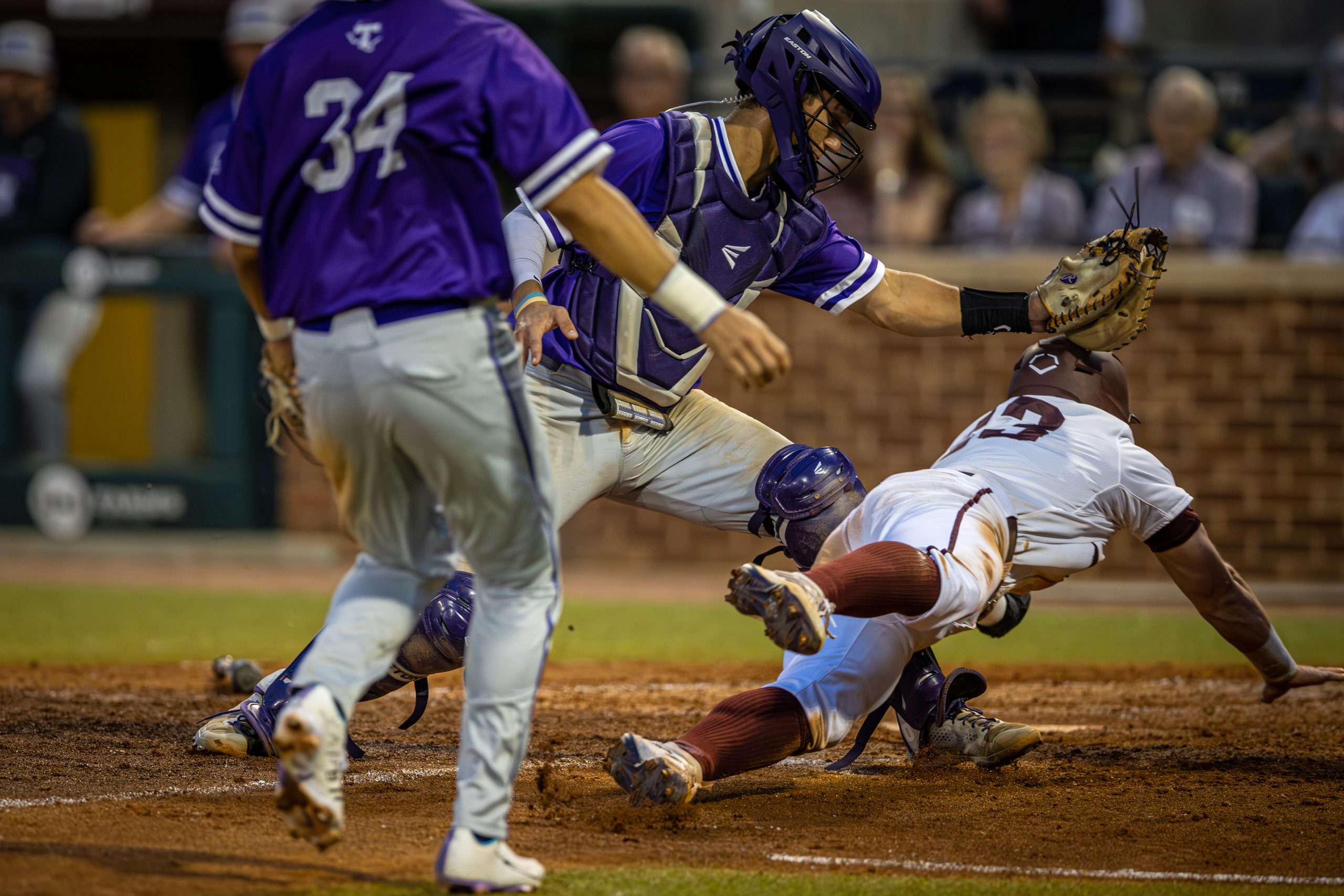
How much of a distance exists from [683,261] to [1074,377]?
A: 125 cm

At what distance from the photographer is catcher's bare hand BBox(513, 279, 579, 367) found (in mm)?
4156

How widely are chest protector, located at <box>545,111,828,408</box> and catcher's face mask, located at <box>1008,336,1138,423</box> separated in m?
0.90

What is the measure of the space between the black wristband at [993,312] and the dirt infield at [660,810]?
4.57 feet

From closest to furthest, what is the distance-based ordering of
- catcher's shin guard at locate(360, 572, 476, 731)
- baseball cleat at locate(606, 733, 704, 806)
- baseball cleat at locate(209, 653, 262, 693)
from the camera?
baseball cleat at locate(606, 733, 704, 806), catcher's shin guard at locate(360, 572, 476, 731), baseball cleat at locate(209, 653, 262, 693)

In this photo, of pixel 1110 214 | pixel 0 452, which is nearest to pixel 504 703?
pixel 1110 214

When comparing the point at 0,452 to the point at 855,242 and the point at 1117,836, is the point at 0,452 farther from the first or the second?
the point at 1117,836

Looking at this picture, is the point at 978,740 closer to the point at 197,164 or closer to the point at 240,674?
the point at 240,674

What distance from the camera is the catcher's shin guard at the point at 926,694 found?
14.9 ft

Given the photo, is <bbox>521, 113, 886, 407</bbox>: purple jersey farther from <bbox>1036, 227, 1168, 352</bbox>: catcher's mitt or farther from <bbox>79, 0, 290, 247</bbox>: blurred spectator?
<bbox>79, 0, 290, 247</bbox>: blurred spectator

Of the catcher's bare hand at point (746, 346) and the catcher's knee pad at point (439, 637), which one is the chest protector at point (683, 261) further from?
the catcher's bare hand at point (746, 346)

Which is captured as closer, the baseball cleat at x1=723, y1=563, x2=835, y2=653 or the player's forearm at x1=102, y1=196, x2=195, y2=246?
the baseball cleat at x1=723, y1=563, x2=835, y2=653

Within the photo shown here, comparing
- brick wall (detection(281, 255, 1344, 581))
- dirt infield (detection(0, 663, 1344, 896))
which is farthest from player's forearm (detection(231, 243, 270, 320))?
brick wall (detection(281, 255, 1344, 581))

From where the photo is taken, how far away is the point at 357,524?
318cm

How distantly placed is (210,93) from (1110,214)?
843 cm
